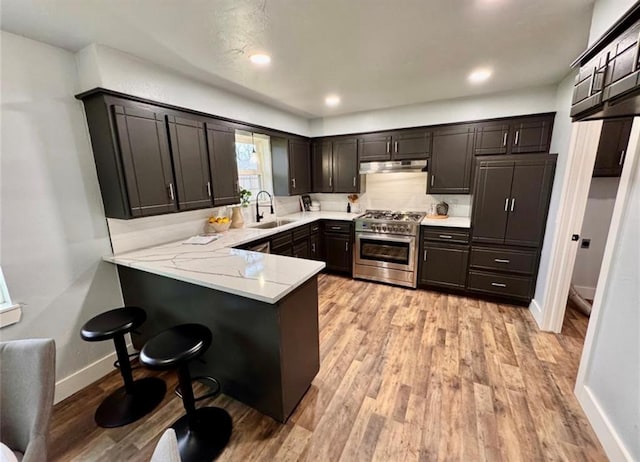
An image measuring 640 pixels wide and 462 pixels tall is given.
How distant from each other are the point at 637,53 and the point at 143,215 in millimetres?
3001

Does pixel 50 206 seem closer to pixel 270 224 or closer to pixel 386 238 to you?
pixel 270 224

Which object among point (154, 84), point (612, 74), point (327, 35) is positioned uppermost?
point (327, 35)

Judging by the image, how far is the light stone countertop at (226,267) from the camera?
5.00 ft

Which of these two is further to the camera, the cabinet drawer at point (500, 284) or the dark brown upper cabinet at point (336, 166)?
the dark brown upper cabinet at point (336, 166)

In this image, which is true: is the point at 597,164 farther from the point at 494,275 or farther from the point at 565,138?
the point at 494,275

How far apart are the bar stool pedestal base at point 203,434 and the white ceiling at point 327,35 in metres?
2.48

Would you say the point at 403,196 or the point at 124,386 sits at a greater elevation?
the point at 403,196

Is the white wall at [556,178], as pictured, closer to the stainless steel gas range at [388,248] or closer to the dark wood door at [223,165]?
the stainless steel gas range at [388,248]

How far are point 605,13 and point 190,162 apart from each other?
124 inches

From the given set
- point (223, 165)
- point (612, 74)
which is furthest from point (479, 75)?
point (223, 165)

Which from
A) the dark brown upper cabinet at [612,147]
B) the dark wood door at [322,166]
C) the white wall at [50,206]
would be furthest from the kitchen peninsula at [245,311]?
the dark brown upper cabinet at [612,147]

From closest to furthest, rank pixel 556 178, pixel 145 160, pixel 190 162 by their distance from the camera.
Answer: pixel 145 160 → pixel 190 162 → pixel 556 178

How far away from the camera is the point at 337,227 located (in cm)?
408

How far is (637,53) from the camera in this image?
1008 millimetres
